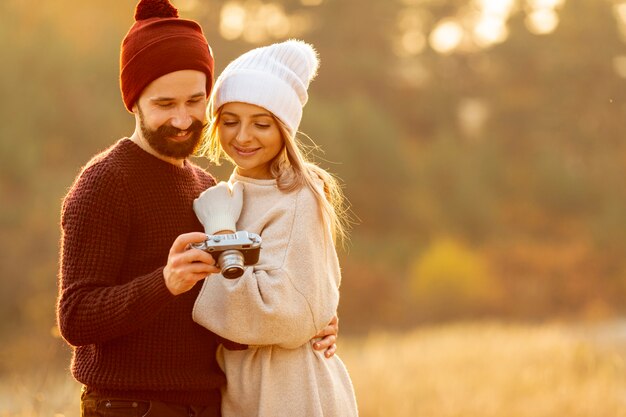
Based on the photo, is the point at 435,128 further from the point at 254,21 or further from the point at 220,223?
the point at 220,223

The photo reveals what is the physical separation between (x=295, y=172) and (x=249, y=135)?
0.63 feet

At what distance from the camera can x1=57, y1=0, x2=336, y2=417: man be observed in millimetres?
2994

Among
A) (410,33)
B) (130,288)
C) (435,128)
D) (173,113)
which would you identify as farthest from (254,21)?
(130,288)

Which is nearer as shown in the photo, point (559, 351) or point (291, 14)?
point (559, 351)

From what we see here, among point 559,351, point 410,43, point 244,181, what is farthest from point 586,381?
point 410,43

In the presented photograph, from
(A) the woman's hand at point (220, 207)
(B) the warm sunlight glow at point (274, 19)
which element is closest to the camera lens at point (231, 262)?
(A) the woman's hand at point (220, 207)

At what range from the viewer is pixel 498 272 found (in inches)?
1146

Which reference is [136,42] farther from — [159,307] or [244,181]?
[159,307]

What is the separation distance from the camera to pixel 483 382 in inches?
391

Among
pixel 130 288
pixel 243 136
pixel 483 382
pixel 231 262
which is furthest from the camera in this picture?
pixel 483 382

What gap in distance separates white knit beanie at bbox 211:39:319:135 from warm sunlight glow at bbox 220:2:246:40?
22785 mm

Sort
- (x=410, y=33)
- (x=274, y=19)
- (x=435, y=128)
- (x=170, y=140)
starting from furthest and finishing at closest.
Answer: (x=435, y=128) < (x=410, y=33) < (x=274, y=19) < (x=170, y=140)

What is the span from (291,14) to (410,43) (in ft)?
11.9

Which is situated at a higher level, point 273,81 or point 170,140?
point 273,81
